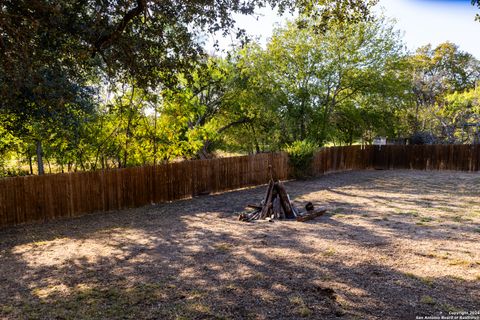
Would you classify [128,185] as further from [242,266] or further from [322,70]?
[322,70]

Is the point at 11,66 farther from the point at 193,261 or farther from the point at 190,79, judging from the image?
the point at 193,261

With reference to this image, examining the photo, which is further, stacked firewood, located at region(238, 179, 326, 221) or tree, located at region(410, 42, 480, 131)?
tree, located at region(410, 42, 480, 131)

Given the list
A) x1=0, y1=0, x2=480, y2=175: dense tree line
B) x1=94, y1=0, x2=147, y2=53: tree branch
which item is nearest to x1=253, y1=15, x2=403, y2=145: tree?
x1=0, y1=0, x2=480, y2=175: dense tree line

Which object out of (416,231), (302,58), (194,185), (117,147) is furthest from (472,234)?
(302,58)

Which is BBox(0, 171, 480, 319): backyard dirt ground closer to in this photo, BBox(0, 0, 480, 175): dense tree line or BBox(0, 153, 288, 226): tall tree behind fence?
BBox(0, 153, 288, 226): tall tree behind fence

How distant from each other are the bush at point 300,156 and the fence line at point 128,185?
1.41 ft

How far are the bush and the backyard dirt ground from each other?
7785mm

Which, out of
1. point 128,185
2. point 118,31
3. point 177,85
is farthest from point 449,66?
point 118,31

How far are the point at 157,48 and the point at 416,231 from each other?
725 centimetres

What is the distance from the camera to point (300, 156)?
59.9 ft

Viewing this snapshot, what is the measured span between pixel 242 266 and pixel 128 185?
7.27 meters

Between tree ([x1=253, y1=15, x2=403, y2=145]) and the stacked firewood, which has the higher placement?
tree ([x1=253, y1=15, x2=403, y2=145])

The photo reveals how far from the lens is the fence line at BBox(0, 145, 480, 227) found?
9523 millimetres

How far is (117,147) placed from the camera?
1271 cm
